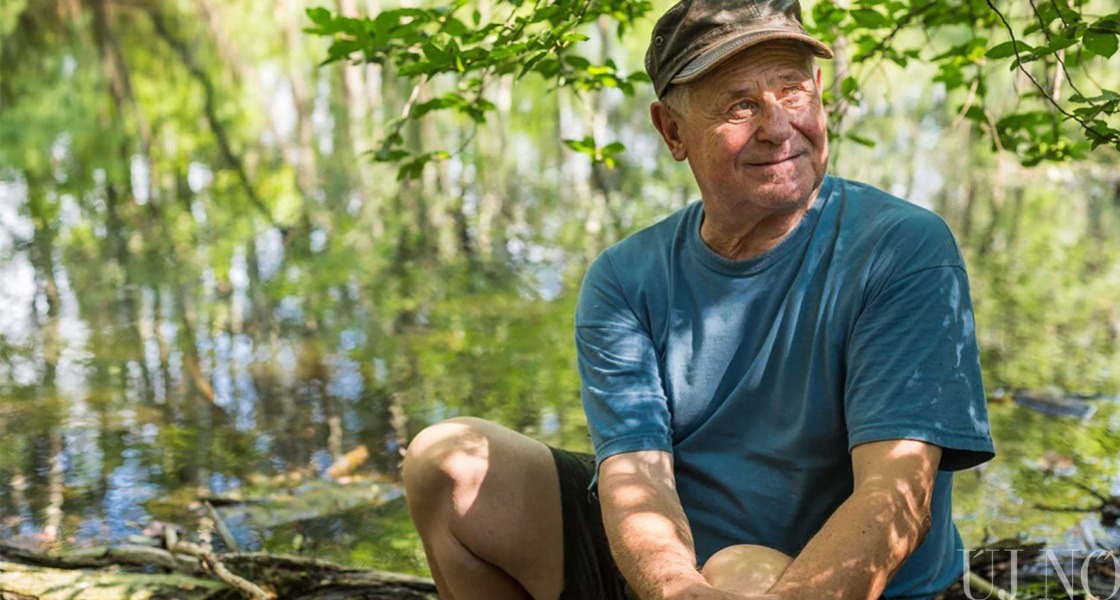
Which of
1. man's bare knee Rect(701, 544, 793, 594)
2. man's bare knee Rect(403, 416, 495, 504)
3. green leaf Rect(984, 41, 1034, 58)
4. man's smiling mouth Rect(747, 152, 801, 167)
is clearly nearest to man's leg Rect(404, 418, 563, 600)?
man's bare knee Rect(403, 416, 495, 504)

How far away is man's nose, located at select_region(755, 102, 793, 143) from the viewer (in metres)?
2.40

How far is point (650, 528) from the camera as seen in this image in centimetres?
231

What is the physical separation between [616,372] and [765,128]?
0.63 metres

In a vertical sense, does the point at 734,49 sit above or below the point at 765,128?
above

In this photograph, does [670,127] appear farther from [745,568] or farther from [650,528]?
[745,568]

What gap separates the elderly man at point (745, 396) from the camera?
2.15 m

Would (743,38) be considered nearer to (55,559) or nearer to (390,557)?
(390,557)

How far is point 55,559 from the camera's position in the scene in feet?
11.0

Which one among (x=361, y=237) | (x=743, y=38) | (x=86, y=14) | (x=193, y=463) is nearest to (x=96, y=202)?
(x=361, y=237)

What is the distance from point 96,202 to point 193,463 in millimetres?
7768

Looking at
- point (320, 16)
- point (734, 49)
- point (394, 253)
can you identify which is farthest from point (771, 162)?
point (394, 253)

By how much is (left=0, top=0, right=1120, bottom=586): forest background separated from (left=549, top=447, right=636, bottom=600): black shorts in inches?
40.4

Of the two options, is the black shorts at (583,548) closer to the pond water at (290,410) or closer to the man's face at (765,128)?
the man's face at (765,128)

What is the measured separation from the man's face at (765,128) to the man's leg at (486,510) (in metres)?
0.76
